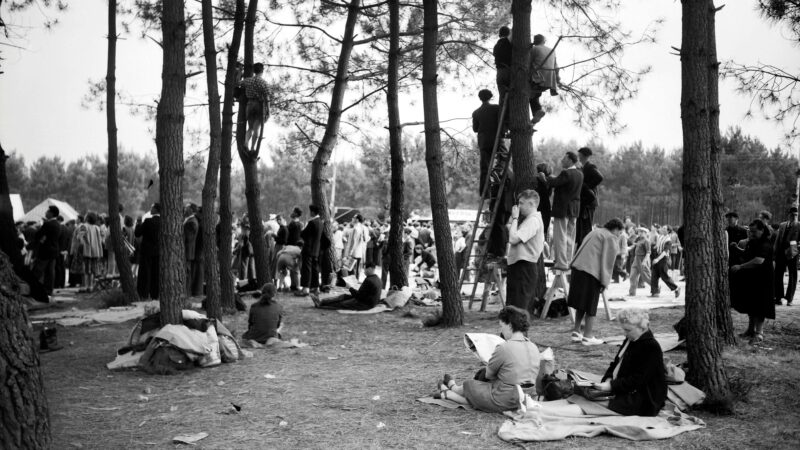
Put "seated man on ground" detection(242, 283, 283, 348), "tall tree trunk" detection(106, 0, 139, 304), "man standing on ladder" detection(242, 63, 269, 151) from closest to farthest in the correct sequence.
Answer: "seated man on ground" detection(242, 283, 283, 348)
"man standing on ladder" detection(242, 63, 269, 151)
"tall tree trunk" detection(106, 0, 139, 304)

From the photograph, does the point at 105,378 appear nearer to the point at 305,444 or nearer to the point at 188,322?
the point at 188,322

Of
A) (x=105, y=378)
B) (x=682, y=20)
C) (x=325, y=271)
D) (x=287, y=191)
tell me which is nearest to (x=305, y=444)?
(x=105, y=378)

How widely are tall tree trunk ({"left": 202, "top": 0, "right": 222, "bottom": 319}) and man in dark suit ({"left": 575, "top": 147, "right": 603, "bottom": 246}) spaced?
589 centimetres

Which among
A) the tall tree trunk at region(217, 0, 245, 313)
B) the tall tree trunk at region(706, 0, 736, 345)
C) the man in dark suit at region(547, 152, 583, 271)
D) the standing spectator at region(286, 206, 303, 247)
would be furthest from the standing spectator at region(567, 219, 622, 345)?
the standing spectator at region(286, 206, 303, 247)

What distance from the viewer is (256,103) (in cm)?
1303

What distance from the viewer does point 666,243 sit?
17375 millimetres

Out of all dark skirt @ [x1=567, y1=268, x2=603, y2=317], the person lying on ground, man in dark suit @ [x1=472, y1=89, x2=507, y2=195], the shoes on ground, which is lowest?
the shoes on ground

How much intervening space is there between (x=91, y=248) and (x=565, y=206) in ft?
41.6

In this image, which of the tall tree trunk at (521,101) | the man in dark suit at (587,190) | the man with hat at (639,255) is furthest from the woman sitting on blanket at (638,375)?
the man with hat at (639,255)

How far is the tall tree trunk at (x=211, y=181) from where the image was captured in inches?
405

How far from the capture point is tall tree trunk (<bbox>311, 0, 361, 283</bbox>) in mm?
17125

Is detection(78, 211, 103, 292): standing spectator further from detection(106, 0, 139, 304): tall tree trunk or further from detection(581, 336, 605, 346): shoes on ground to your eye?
detection(581, 336, 605, 346): shoes on ground

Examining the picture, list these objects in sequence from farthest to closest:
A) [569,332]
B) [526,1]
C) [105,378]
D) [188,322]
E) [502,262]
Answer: [502,262] < [526,1] < [569,332] < [188,322] < [105,378]

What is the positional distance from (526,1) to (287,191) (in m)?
68.2
